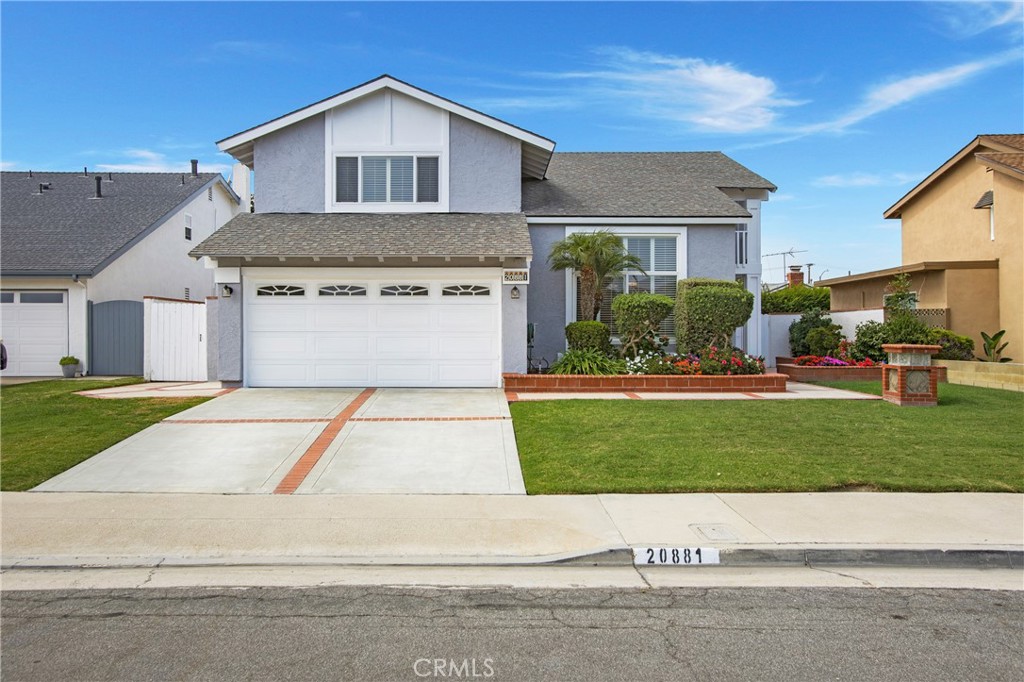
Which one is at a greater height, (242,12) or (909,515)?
(242,12)

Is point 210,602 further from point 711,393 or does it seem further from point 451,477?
point 711,393

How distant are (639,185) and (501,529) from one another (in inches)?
532

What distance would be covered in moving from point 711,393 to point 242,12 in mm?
12341

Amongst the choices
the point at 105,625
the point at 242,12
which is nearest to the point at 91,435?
the point at 105,625

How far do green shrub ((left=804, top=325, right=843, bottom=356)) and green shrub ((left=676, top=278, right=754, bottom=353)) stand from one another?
Answer: 4246mm

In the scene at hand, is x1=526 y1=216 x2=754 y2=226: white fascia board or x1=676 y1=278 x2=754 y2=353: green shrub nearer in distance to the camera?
x1=676 y1=278 x2=754 y2=353: green shrub

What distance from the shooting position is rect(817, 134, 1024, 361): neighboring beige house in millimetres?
18234

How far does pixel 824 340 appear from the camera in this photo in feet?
58.3

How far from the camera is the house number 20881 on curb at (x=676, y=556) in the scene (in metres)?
5.44

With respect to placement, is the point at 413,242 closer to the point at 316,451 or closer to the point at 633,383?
the point at 633,383

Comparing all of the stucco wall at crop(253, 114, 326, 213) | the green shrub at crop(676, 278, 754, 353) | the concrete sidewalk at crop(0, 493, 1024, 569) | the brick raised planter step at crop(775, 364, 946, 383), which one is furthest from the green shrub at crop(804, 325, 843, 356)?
the stucco wall at crop(253, 114, 326, 213)

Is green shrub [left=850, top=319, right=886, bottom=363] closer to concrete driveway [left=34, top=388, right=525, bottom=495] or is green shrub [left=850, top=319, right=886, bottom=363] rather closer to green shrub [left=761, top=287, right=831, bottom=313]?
green shrub [left=761, top=287, right=831, bottom=313]

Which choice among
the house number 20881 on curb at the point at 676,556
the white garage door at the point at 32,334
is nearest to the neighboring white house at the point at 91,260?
the white garage door at the point at 32,334

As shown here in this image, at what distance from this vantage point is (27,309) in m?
17.8
